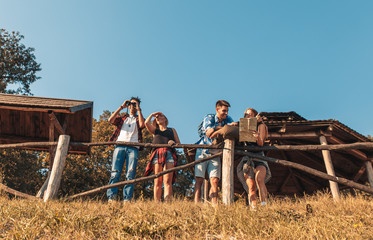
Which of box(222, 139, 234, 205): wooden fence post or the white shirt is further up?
the white shirt

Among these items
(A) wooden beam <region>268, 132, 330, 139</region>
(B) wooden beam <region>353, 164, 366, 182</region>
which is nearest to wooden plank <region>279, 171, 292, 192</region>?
(B) wooden beam <region>353, 164, 366, 182</region>

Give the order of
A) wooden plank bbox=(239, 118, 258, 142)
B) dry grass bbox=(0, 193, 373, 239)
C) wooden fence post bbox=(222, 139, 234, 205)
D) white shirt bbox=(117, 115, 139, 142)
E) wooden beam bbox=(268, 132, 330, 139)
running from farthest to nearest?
wooden beam bbox=(268, 132, 330, 139) < white shirt bbox=(117, 115, 139, 142) < wooden plank bbox=(239, 118, 258, 142) < wooden fence post bbox=(222, 139, 234, 205) < dry grass bbox=(0, 193, 373, 239)

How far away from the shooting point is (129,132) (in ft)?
18.9

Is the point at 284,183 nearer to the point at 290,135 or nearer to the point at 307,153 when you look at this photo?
the point at 307,153

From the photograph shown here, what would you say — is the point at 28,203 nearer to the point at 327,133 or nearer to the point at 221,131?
the point at 221,131

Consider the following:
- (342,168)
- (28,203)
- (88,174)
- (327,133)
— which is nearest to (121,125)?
(28,203)

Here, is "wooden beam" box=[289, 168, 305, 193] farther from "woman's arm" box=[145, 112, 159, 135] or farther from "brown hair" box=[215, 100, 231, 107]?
"woman's arm" box=[145, 112, 159, 135]

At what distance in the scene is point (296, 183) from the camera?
1161 cm

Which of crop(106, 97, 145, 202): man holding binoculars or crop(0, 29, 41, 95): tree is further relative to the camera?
crop(0, 29, 41, 95): tree

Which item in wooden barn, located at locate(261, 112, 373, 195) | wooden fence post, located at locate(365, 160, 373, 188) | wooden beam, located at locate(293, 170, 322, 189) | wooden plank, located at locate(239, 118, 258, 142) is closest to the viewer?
wooden plank, located at locate(239, 118, 258, 142)

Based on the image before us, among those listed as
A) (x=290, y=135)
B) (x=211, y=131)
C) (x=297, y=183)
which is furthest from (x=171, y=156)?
(x=297, y=183)

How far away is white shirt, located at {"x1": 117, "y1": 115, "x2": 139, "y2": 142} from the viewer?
5.68m

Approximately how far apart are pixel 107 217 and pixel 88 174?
14.9 m

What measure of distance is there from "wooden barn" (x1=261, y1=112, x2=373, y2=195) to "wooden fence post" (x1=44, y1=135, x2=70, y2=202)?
530 centimetres
